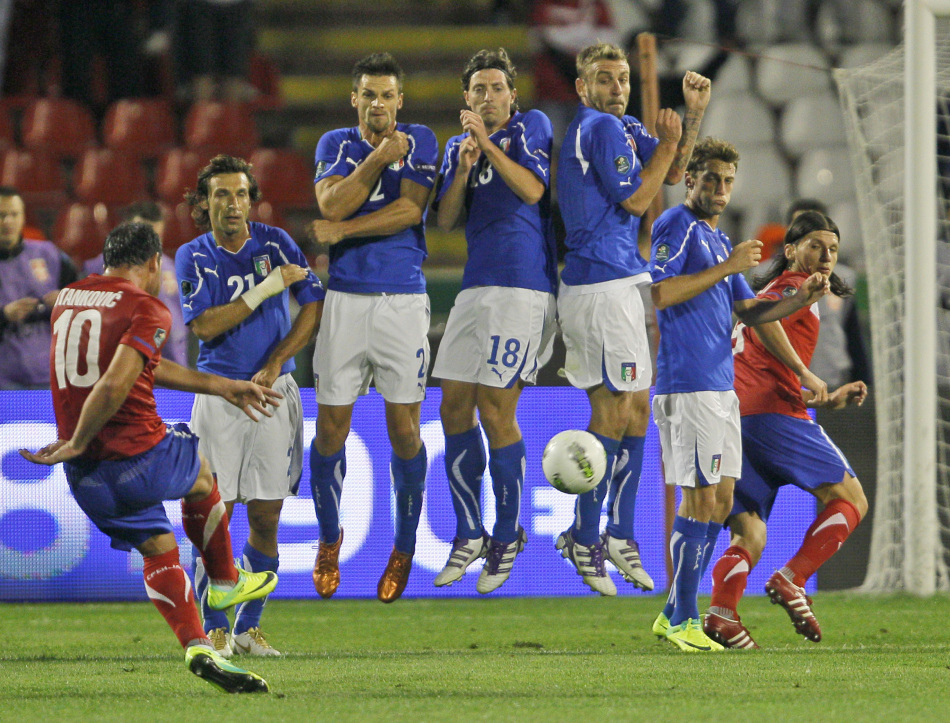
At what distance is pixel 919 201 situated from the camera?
318 inches

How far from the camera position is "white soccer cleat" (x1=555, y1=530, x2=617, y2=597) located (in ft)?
19.9

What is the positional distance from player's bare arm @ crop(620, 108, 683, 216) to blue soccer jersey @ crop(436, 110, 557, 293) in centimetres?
41

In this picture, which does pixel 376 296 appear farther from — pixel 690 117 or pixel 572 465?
pixel 690 117

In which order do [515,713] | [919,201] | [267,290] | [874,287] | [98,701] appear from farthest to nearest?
[874,287]
[919,201]
[267,290]
[98,701]
[515,713]

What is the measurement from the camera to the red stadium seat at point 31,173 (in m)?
12.6

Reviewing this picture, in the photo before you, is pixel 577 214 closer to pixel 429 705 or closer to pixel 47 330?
pixel 429 705

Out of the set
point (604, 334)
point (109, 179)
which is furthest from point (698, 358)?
point (109, 179)

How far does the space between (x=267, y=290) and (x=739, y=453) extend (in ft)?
7.55

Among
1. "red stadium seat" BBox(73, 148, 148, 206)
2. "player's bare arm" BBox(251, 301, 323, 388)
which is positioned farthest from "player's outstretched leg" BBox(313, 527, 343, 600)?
"red stadium seat" BBox(73, 148, 148, 206)

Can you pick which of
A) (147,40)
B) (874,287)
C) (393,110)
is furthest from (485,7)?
(393,110)

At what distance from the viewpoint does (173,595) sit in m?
4.84

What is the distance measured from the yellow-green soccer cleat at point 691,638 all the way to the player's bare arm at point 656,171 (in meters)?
1.95

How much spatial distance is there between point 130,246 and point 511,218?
71.9 inches

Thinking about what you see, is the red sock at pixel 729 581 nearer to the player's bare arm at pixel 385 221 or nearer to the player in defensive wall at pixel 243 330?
the player in defensive wall at pixel 243 330
